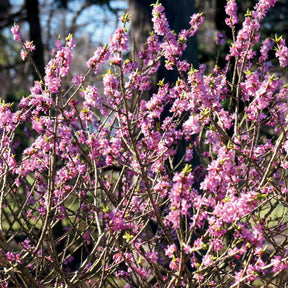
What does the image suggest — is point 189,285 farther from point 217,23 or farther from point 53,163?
point 217,23

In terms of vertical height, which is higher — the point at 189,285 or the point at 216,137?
the point at 216,137

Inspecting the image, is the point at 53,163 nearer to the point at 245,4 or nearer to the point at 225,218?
the point at 225,218

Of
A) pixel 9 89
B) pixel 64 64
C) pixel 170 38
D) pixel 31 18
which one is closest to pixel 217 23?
pixel 31 18

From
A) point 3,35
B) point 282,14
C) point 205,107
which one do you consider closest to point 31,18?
point 3,35

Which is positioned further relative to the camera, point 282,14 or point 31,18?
point 31,18

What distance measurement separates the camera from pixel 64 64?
2.60m

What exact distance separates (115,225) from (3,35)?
894 centimetres

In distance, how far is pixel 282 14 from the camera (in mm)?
7355

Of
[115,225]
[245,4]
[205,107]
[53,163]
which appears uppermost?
[245,4]

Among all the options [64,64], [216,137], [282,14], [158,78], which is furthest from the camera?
[282,14]

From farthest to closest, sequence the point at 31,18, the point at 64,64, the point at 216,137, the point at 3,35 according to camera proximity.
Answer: the point at 3,35, the point at 31,18, the point at 216,137, the point at 64,64

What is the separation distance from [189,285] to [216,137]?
1.01 m

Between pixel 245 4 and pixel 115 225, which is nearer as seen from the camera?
pixel 115 225

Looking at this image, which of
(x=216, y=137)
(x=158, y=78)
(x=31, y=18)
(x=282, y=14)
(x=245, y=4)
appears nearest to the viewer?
(x=216, y=137)
